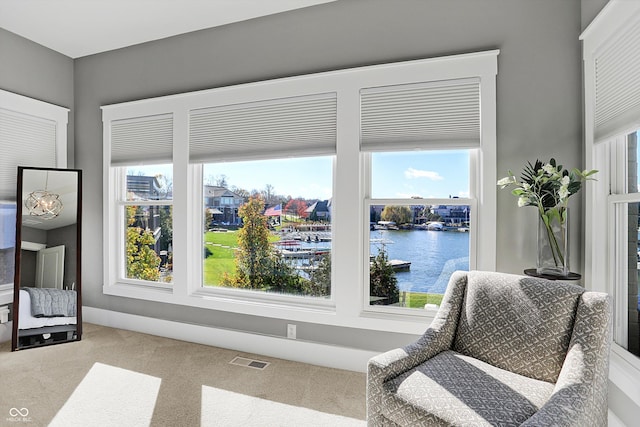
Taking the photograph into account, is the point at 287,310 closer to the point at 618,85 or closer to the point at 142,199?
the point at 142,199

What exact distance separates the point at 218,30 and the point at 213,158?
1119 mm

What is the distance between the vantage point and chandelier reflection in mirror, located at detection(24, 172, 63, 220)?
3289 millimetres

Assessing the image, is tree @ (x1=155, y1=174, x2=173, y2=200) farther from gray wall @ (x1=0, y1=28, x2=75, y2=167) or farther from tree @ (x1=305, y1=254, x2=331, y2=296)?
tree @ (x1=305, y1=254, x2=331, y2=296)

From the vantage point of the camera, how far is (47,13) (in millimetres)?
2982

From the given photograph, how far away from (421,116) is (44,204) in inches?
136

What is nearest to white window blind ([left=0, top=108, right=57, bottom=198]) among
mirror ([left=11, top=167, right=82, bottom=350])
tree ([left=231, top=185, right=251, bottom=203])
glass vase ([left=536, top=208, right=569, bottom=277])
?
mirror ([left=11, top=167, right=82, bottom=350])

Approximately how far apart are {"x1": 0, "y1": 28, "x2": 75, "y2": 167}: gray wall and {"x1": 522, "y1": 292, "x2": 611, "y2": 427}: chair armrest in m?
4.50

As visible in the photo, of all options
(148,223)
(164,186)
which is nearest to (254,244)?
(164,186)

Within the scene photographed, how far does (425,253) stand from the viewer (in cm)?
267

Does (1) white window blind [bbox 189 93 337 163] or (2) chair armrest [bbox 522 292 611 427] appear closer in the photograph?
(2) chair armrest [bbox 522 292 611 427]

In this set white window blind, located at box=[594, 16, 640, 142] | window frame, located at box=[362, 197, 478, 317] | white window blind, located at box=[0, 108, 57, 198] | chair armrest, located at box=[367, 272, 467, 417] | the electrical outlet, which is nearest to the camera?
chair armrest, located at box=[367, 272, 467, 417]

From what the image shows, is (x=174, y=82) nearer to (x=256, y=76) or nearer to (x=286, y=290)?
(x=256, y=76)

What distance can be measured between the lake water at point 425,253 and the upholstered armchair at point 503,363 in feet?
2.10

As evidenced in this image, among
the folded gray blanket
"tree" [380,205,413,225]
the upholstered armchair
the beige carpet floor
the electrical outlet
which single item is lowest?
the beige carpet floor
